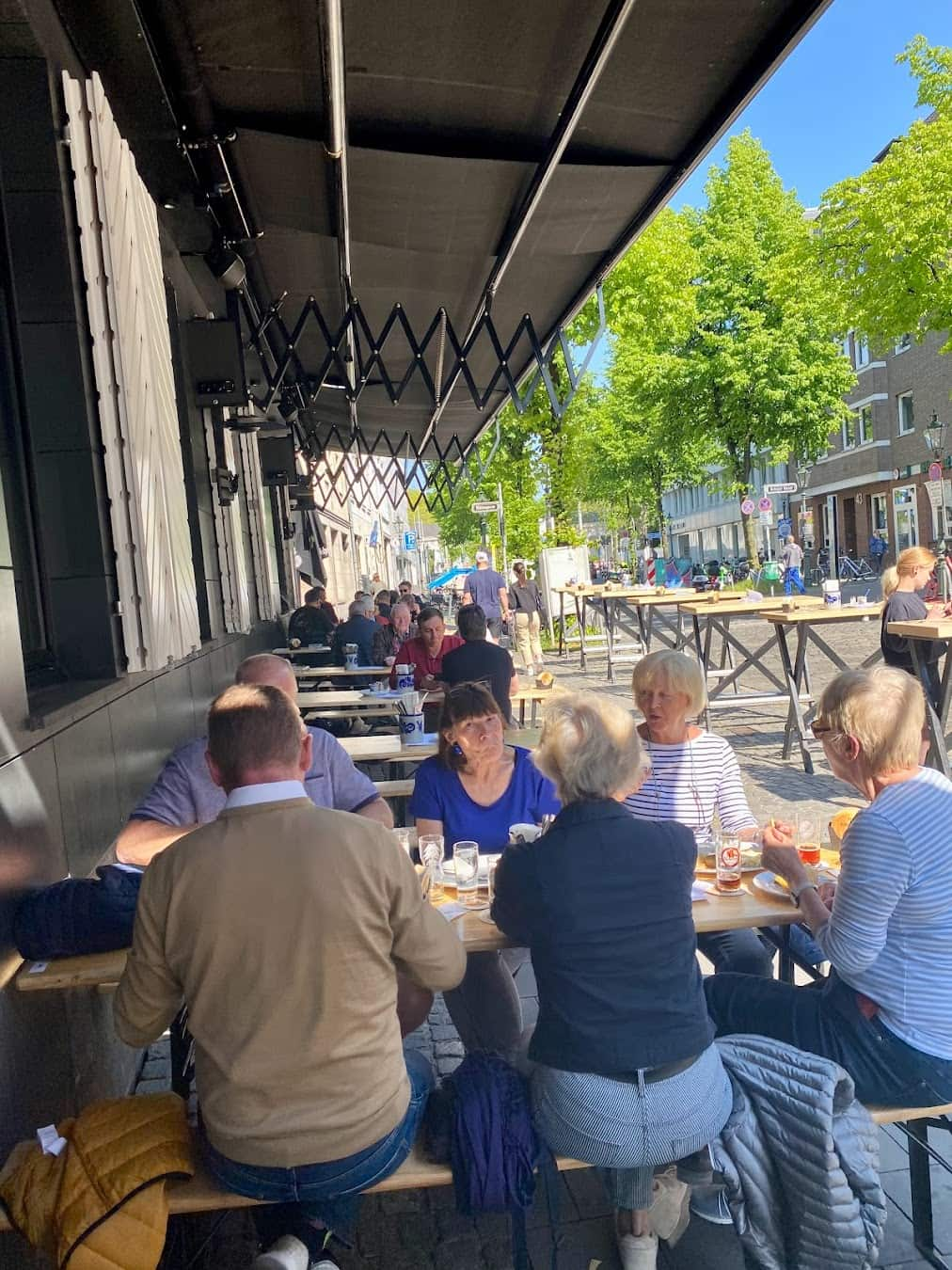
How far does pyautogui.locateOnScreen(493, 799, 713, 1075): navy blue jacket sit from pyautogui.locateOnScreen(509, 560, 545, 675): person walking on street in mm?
11048

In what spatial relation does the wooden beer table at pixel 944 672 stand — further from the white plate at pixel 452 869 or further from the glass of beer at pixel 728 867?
the white plate at pixel 452 869

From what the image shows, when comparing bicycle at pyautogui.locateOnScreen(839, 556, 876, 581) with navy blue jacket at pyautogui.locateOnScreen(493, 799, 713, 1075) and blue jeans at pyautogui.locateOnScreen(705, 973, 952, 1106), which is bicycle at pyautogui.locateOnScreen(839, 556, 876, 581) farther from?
navy blue jacket at pyautogui.locateOnScreen(493, 799, 713, 1075)

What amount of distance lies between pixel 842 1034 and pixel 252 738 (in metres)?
1.68

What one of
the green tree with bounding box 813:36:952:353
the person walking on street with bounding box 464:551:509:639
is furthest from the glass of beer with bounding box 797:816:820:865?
the green tree with bounding box 813:36:952:353

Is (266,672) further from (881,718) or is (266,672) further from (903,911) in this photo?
(903,911)

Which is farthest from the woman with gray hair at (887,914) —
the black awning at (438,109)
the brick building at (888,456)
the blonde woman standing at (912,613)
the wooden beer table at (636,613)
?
the brick building at (888,456)

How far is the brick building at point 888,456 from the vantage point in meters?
35.5

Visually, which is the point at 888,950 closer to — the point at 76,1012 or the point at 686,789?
the point at 686,789

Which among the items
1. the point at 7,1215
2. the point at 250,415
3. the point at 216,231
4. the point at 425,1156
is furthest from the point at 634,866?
the point at 250,415

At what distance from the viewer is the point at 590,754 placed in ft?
8.18

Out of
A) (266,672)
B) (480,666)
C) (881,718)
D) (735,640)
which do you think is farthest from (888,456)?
(881,718)

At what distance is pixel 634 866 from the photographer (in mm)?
2326

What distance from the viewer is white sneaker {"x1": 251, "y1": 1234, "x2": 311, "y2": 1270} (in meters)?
2.16

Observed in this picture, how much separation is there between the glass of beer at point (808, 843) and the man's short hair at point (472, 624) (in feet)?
13.0
